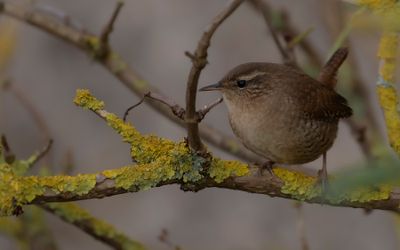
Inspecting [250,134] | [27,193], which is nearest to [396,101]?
[250,134]

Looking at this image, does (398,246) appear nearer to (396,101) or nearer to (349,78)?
(349,78)

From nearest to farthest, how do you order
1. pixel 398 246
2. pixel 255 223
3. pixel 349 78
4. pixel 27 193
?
pixel 27 193, pixel 349 78, pixel 398 246, pixel 255 223

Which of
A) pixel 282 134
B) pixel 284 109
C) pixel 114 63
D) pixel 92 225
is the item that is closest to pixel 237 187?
pixel 92 225

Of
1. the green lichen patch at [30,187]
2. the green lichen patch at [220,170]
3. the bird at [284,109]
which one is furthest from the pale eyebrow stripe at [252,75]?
the green lichen patch at [30,187]

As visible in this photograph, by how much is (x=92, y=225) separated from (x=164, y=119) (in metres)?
2.65

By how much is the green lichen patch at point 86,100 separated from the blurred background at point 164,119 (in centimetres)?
303

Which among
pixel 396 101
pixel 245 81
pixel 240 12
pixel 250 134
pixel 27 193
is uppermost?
pixel 240 12

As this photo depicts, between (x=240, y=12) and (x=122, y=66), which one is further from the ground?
(x=240, y=12)

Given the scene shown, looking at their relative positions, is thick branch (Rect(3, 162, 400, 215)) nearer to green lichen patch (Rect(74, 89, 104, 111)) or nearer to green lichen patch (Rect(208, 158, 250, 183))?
green lichen patch (Rect(208, 158, 250, 183))

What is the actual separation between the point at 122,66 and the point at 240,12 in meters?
2.20

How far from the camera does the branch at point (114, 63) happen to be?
10.8 feet

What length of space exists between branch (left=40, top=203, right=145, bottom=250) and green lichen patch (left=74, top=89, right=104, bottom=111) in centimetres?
80

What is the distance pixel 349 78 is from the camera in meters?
3.78

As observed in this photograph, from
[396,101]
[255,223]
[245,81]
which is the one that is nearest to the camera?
[396,101]
